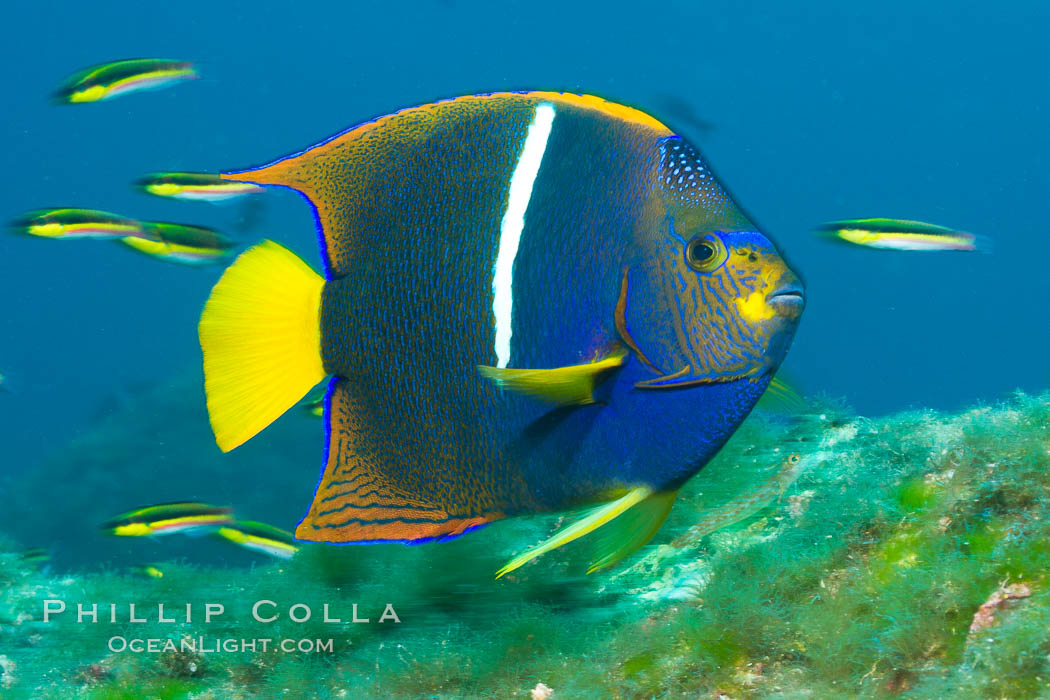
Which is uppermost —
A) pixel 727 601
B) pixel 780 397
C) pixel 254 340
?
pixel 254 340

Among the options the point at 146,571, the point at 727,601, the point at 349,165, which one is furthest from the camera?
the point at 146,571

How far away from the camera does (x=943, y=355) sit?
72.5 metres

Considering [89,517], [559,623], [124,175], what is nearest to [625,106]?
[559,623]

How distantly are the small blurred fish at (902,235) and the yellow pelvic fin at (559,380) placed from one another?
4414mm

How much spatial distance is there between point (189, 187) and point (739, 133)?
263 feet

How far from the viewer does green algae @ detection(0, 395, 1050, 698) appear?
5.52 ft

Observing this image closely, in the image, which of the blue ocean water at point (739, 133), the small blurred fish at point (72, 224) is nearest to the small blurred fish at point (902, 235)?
the small blurred fish at point (72, 224)

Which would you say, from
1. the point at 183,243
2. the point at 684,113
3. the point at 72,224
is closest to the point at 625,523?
the point at 183,243

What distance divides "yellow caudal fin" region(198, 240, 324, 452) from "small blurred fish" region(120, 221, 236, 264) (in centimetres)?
378

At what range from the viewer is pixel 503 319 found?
3.35 ft

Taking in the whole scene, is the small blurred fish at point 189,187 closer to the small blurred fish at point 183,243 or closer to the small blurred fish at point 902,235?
the small blurred fish at point 183,243

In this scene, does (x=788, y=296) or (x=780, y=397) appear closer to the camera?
(x=788, y=296)

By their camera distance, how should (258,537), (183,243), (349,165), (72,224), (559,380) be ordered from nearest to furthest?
(559,380) → (349,165) → (258,537) → (183,243) → (72,224)

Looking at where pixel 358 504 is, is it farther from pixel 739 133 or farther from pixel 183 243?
pixel 739 133
